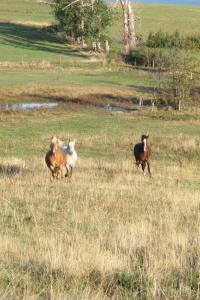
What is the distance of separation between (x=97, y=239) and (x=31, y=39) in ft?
266

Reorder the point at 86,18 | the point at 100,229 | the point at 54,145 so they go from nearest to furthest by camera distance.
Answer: the point at 100,229 → the point at 54,145 → the point at 86,18

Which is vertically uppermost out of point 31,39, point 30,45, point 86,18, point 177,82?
point 86,18

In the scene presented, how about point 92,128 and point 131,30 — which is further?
point 131,30

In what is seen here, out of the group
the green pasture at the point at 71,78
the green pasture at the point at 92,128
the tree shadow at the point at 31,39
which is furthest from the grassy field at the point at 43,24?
the green pasture at the point at 92,128

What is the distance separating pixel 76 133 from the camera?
107 feet

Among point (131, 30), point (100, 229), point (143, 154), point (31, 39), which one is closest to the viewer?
point (100, 229)

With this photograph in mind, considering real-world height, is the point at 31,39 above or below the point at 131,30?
below

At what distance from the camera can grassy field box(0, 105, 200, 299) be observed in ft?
23.7

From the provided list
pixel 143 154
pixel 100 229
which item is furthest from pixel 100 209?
pixel 143 154

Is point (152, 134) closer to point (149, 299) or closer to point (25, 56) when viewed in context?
point (149, 299)

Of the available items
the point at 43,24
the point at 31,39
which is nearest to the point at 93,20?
the point at 31,39

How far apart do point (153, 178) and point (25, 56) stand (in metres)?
55.9

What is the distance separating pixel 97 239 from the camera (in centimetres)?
970

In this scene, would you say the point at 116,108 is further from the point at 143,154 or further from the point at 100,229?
the point at 100,229
